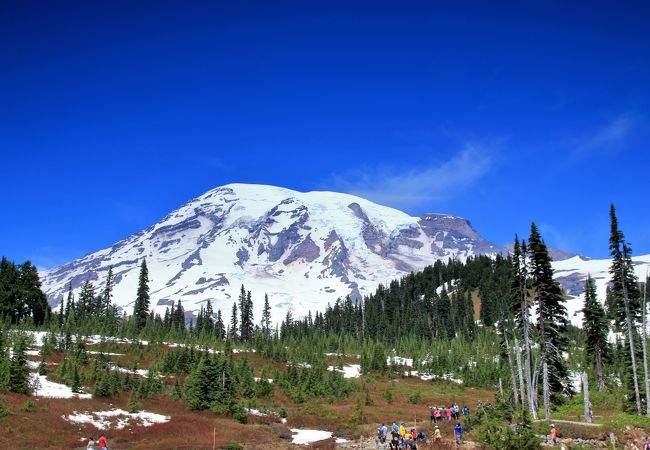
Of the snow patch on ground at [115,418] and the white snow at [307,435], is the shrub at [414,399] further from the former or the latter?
the snow patch on ground at [115,418]

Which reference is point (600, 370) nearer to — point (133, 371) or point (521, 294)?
point (521, 294)

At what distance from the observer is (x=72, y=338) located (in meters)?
86.7

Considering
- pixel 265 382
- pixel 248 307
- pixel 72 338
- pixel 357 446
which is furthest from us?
pixel 248 307

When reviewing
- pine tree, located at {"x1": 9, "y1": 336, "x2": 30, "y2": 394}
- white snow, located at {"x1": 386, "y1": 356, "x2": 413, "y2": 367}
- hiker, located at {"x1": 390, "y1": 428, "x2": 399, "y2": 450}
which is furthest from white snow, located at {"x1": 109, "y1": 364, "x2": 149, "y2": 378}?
white snow, located at {"x1": 386, "y1": 356, "x2": 413, "y2": 367}

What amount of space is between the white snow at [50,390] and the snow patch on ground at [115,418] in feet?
17.3

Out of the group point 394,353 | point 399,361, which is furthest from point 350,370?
point 394,353

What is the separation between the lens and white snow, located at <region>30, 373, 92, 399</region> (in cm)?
5219

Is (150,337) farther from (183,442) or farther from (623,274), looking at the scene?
(623,274)

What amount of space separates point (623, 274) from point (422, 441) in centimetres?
2347

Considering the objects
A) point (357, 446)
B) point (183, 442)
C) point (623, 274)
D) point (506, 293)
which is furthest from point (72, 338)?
point (506, 293)

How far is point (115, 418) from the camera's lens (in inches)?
1924

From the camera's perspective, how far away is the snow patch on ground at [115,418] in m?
46.4

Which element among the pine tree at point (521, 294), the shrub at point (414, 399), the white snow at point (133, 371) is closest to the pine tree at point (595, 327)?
the pine tree at point (521, 294)

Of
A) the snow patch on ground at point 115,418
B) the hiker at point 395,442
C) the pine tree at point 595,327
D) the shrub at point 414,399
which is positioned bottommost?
the shrub at point 414,399
